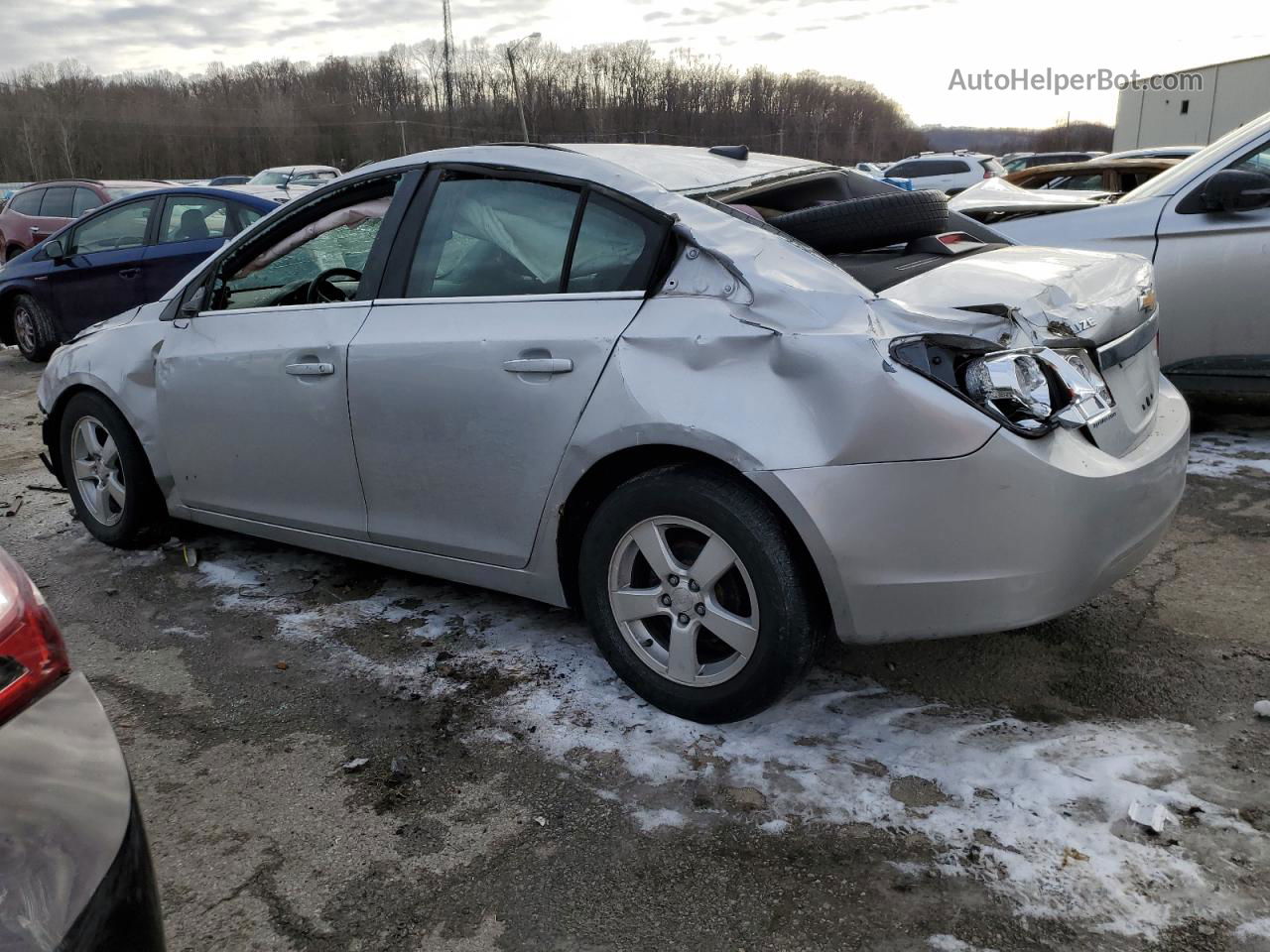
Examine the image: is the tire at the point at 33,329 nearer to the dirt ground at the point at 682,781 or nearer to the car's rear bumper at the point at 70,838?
the dirt ground at the point at 682,781

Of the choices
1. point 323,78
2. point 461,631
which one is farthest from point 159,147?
point 461,631

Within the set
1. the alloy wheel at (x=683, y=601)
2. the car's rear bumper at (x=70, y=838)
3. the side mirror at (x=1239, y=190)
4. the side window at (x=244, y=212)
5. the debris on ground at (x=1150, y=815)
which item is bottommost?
the debris on ground at (x=1150, y=815)

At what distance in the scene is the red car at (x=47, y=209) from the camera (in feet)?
48.1

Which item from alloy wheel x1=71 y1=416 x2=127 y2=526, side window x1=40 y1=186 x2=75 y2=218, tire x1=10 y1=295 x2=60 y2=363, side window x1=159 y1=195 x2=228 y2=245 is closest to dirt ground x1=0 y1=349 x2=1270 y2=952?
alloy wheel x1=71 y1=416 x2=127 y2=526

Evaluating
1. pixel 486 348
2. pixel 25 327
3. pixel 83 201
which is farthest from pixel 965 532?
pixel 83 201

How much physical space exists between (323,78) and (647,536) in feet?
311

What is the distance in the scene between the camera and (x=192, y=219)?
8930 millimetres

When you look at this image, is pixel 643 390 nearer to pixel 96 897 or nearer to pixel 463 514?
pixel 463 514

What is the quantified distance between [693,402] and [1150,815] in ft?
4.78

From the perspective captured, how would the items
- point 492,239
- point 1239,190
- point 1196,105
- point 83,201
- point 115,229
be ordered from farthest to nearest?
point 1196,105 < point 83,201 < point 115,229 < point 1239,190 < point 492,239

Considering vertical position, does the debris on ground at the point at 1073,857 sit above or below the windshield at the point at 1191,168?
below

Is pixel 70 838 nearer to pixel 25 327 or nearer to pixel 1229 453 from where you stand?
pixel 1229 453

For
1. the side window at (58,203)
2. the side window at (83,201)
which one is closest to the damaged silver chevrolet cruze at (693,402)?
the side window at (83,201)

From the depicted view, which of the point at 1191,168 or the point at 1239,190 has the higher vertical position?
the point at 1191,168
